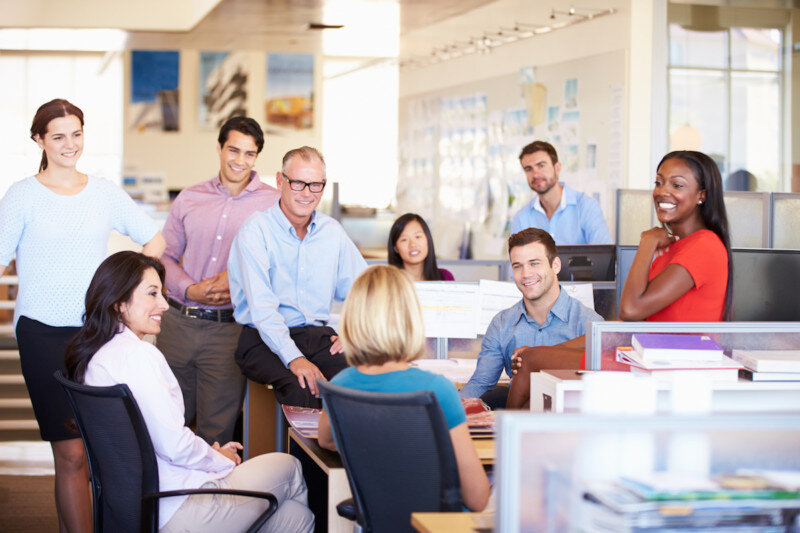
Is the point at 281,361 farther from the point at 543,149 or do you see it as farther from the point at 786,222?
the point at 786,222

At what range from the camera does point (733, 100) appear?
5875mm

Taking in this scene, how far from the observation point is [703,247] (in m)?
2.66

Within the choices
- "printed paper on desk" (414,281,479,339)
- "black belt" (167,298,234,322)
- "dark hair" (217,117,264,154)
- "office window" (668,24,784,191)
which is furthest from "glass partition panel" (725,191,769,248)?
"black belt" (167,298,234,322)

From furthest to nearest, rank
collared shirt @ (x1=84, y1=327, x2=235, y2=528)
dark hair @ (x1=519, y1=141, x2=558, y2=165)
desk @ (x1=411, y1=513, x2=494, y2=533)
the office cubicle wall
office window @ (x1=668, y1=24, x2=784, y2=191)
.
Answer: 1. office window @ (x1=668, y1=24, x2=784, y2=191)
2. dark hair @ (x1=519, y1=141, x2=558, y2=165)
3. the office cubicle wall
4. collared shirt @ (x1=84, y1=327, x2=235, y2=528)
5. desk @ (x1=411, y1=513, x2=494, y2=533)

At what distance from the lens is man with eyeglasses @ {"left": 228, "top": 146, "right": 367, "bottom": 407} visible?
3285 mm

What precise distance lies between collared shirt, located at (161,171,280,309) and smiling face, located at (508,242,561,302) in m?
1.27

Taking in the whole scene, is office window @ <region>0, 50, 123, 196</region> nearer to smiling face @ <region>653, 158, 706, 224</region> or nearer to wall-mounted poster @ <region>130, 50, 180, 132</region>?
wall-mounted poster @ <region>130, 50, 180, 132</region>

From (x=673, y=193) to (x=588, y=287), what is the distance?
4.33 feet

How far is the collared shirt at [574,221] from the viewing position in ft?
15.6

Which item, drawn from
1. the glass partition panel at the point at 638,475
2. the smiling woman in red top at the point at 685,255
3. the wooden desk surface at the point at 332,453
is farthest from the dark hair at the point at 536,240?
the glass partition panel at the point at 638,475

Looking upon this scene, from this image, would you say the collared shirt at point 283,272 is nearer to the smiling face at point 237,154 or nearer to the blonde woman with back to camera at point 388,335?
the smiling face at point 237,154

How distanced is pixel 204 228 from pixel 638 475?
274cm

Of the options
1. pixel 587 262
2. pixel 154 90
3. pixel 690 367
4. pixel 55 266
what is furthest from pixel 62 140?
pixel 154 90

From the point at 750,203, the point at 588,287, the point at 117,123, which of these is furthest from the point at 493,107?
the point at 117,123
